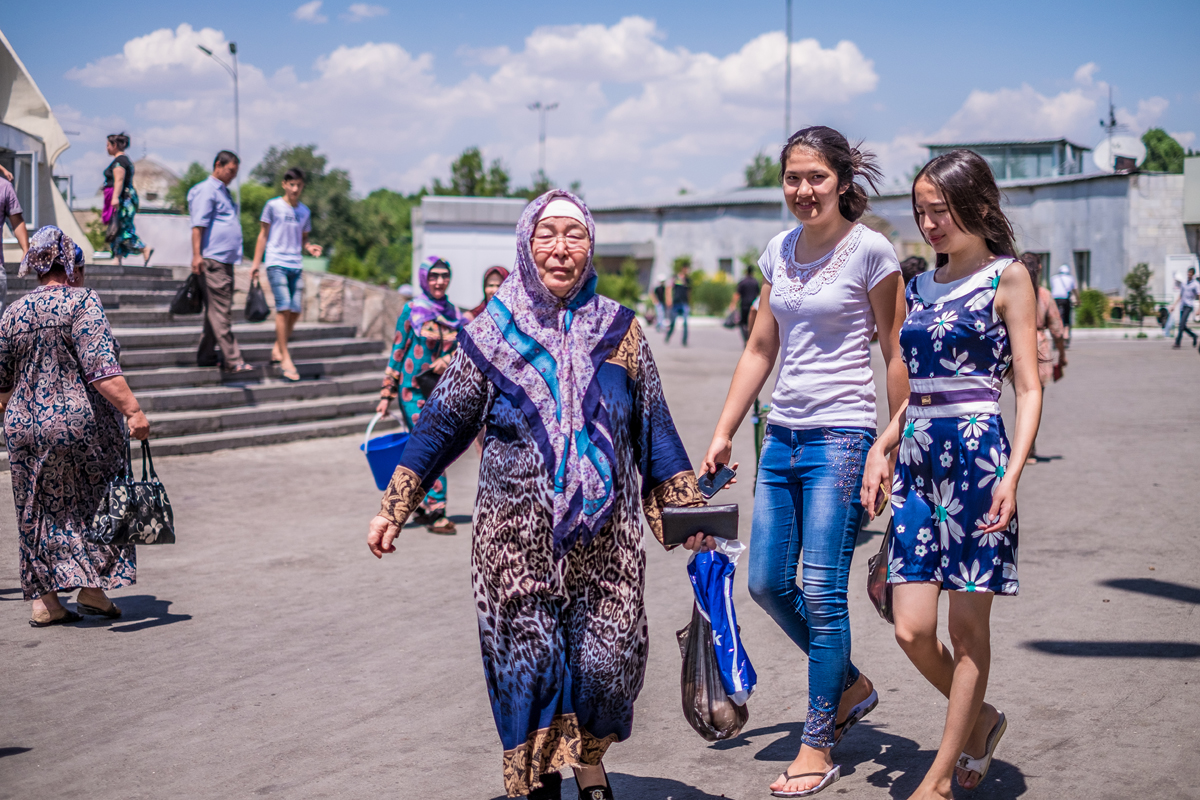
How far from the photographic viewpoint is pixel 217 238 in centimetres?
1097

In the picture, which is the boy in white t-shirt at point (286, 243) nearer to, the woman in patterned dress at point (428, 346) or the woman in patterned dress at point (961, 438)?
the woman in patterned dress at point (428, 346)

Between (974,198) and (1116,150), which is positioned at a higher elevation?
(1116,150)

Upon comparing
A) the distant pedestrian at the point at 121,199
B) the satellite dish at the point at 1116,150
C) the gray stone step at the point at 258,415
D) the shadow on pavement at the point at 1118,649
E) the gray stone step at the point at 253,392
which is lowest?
the shadow on pavement at the point at 1118,649

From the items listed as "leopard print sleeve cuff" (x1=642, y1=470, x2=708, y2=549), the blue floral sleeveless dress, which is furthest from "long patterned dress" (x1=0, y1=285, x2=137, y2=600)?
the blue floral sleeveless dress

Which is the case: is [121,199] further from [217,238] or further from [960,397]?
[960,397]

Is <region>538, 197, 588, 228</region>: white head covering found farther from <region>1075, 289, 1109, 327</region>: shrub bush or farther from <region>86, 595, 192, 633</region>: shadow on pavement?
<region>1075, 289, 1109, 327</region>: shrub bush

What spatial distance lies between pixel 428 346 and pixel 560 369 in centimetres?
494

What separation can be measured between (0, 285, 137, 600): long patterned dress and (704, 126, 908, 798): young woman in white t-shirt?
137 inches

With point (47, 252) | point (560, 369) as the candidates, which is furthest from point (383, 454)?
point (560, 369)

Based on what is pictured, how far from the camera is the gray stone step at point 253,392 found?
11008 millimetres

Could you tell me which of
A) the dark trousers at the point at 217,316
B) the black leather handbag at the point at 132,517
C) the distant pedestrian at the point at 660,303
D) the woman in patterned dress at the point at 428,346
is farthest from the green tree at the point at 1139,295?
the black leather handbag at the point at 132,517

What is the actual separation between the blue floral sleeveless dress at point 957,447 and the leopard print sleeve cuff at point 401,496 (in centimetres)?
149

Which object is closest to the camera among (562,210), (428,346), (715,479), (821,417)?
(562,210)

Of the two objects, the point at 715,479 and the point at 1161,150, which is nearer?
the point at 715,479
